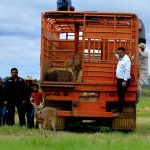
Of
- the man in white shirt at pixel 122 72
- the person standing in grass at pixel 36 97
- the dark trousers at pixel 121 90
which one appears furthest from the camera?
the person standing in grass at pixel 36 97

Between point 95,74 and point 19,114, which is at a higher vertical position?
point 95,74

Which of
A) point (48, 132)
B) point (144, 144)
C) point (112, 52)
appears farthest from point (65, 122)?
point (144, 144)

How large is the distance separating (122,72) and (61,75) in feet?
5.75

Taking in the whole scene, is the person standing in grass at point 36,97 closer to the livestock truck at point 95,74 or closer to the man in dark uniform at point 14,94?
the livestock truck at point 95,74

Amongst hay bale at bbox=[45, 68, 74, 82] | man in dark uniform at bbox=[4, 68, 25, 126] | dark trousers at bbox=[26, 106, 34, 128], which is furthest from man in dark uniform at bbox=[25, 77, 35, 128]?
hay bale at bbox=[45, 68, 74, 82]

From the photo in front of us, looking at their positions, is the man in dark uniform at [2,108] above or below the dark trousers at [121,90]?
below

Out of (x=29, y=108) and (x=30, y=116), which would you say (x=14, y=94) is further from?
(x=30, y=116)

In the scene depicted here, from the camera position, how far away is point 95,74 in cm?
1563

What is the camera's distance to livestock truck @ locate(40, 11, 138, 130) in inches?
610

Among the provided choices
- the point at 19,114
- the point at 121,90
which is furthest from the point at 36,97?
the point at 121,90

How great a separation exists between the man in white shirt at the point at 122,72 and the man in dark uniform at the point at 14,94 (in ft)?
10.5

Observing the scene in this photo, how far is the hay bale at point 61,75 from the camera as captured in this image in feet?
51.5

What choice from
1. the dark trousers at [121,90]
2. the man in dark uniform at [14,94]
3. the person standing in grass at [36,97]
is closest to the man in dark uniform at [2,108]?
the man in dark uniform at [14,94]

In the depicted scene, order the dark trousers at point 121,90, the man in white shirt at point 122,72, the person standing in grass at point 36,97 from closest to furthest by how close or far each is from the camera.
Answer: the man in white shirt at point 122,72 < the dark trousers at point 121,90 < the person standing in grass at point 36,97
